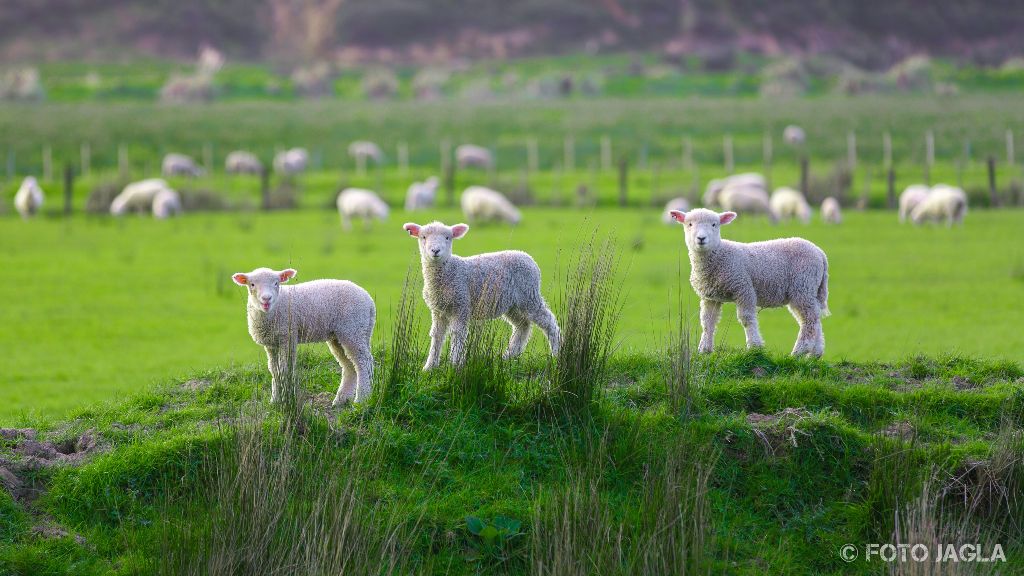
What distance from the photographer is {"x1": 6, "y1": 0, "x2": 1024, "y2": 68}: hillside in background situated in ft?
334

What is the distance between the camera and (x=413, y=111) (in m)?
58.6

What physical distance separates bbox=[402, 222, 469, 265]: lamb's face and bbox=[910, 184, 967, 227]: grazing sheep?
20.9m

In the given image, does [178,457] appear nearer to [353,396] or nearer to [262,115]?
[353,396]

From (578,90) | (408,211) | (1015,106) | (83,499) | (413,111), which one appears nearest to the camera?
(83,499)

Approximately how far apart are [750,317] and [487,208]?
19121 mm

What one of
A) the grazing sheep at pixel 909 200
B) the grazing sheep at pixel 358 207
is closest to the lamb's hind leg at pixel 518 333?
the grazing sheep at pixel 358 207

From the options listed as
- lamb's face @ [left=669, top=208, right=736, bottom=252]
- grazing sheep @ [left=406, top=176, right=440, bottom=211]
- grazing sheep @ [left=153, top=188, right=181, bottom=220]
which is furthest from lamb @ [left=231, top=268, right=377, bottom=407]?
grazing sheep @ [left=153, top=188, right=181, bottom=220]

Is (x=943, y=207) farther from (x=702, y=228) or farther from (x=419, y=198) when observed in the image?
(x=702, y=228)

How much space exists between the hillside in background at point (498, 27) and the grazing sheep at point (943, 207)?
2860 inches

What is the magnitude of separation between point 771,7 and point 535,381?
11156 centimetres

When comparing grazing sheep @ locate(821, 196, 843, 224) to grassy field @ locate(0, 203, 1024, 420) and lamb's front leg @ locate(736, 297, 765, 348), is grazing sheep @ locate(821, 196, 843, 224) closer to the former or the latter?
grassy field @ locate(0, 203, 1024, 420)

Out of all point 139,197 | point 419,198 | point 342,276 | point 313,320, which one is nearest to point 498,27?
point 419,198

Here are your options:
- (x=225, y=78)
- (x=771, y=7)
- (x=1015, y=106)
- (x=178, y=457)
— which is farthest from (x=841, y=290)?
(x=771, y=7)

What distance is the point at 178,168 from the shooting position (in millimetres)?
41031
